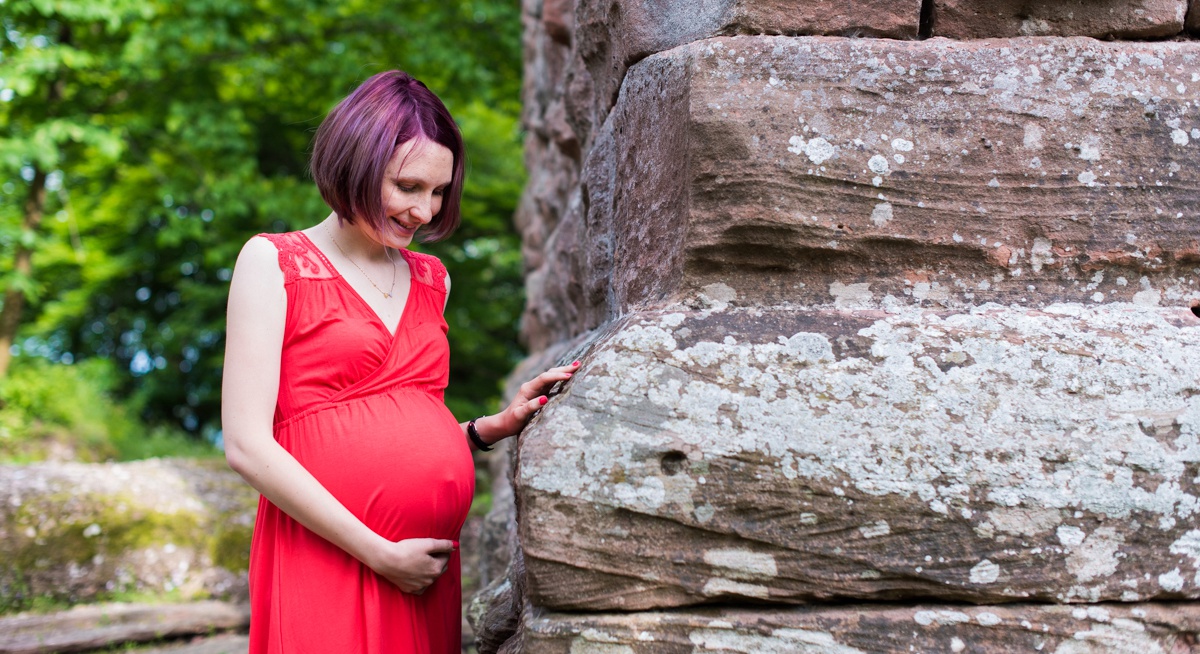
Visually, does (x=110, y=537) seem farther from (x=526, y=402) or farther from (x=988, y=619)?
(x=988, y=619)

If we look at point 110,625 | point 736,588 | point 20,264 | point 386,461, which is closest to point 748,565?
point 736,588

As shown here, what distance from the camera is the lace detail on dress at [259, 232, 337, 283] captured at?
1612 millimetres

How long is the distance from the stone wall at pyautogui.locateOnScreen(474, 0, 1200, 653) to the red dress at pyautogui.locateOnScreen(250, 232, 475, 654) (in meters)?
0.24

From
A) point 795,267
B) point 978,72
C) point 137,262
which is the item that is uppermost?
point 978,72

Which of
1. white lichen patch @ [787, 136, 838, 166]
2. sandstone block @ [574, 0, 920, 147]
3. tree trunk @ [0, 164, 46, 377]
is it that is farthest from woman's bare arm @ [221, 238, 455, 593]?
tree trunk @ [0, 164, 46, 377]

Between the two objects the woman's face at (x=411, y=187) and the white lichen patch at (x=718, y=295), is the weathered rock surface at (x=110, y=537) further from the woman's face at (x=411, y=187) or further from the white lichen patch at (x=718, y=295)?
the white lichen patch at (x=718, y=295)

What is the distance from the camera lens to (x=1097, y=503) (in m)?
1.43

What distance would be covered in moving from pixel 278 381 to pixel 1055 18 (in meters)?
1.64

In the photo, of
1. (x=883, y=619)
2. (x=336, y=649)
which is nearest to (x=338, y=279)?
(x=336, y=649)

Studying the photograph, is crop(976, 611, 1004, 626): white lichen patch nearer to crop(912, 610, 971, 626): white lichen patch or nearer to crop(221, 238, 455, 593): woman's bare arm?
crop(912, 610, 971, 626): white lichen patch

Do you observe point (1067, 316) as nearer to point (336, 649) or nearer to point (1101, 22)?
point (1101, 22)

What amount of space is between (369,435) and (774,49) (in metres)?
1.03

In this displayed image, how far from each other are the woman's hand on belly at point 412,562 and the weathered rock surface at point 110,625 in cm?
256

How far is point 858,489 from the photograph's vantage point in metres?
1.42
